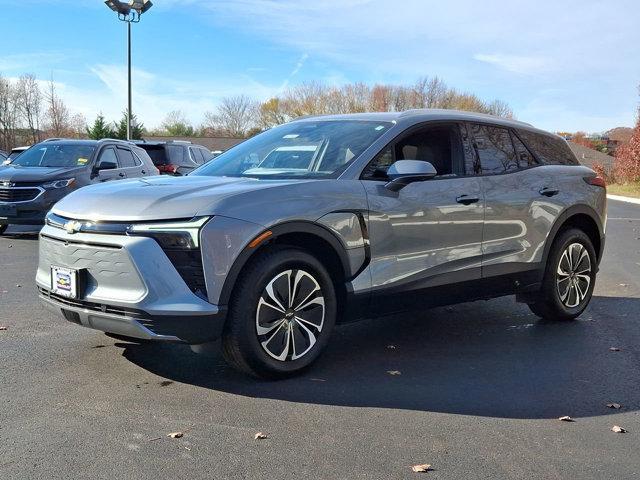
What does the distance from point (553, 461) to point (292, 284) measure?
1818 millimetres

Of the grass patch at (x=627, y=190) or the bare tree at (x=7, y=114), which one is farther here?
the bare tree at (x=7, y=114)

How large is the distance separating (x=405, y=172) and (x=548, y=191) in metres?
1.89

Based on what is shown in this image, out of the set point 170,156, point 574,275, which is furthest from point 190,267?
point 170,156

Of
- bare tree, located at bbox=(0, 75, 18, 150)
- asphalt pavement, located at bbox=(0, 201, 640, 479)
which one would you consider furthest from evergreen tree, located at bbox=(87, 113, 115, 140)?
asphalt pavement, located at bbox=(0, 201, 640, 479)

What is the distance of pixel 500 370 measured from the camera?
15.5 ft

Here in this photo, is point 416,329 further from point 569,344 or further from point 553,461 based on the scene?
point 553,461

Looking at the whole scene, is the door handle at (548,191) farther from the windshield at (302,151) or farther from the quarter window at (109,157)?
the quarter window at (109,157)

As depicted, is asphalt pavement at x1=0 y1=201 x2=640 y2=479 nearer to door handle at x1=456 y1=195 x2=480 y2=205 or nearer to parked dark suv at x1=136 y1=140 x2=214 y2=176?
door handle at x1=456 y1=195 x2=480 y2=205

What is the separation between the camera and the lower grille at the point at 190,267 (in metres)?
3.81

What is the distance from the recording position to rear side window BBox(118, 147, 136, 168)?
1317 centimetres

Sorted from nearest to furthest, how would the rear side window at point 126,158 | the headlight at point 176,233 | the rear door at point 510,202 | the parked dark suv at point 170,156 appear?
1. the headlight at point 176,233
2. the rear door at point 510,202
3. the rear side window at point 126,158
4. the parked dark suv at point 170,156

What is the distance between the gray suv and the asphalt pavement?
38 centimetres

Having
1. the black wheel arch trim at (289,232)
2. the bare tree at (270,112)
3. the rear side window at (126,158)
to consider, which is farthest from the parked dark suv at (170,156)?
the bare tree at (270,112)

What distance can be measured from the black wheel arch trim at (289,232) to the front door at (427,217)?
0.20m
